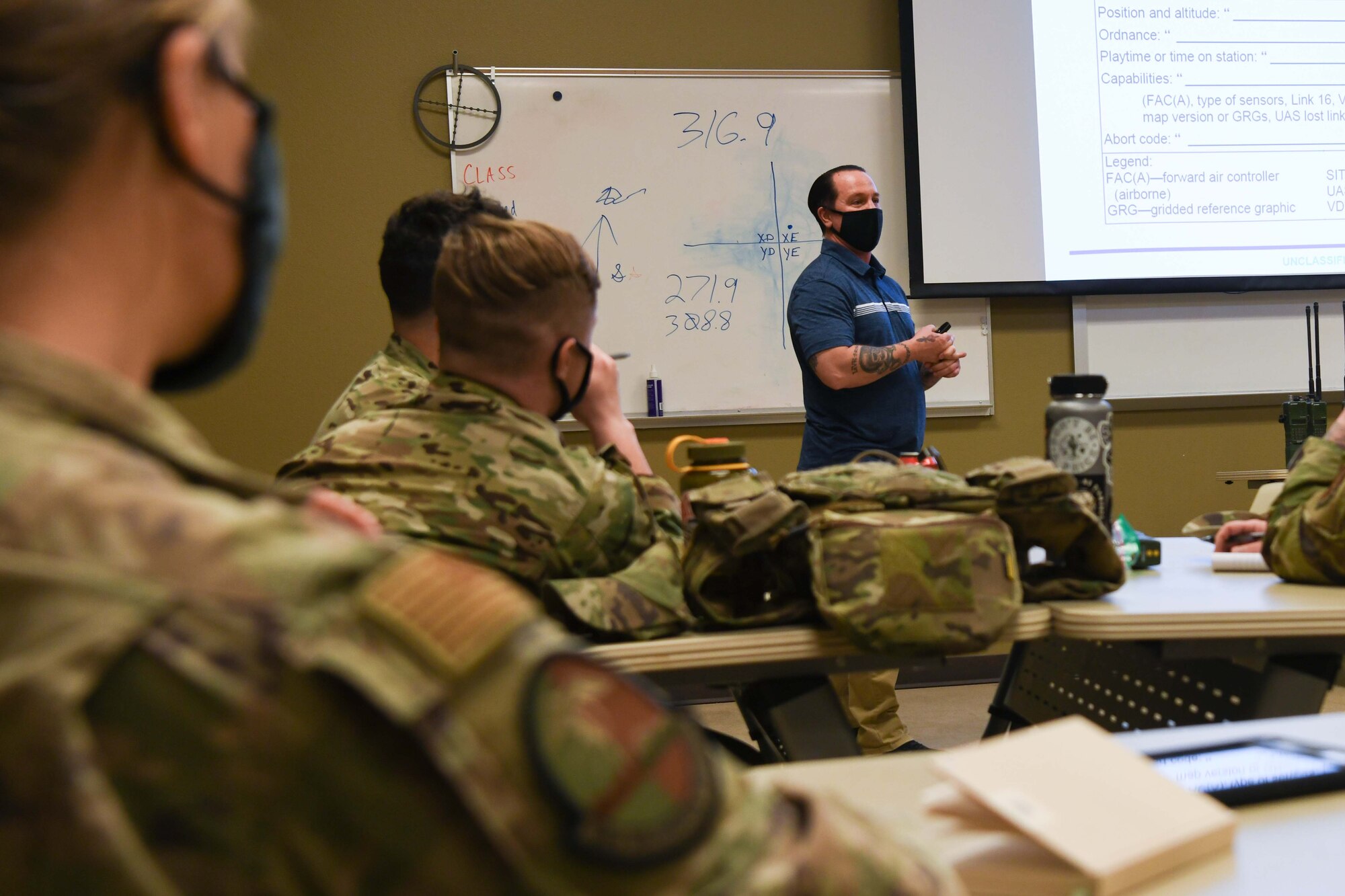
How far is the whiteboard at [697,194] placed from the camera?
3.79 m

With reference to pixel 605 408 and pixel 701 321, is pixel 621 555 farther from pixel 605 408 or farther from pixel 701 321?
pixel 701 321

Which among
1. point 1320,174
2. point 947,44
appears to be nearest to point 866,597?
point 947,44

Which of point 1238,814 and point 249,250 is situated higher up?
point 249,250

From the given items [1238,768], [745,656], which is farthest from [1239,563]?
[1238,768]

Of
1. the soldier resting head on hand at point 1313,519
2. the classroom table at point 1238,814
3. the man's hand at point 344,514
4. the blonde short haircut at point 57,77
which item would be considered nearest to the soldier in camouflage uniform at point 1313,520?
the soldier resting head on hand at point 1313,519

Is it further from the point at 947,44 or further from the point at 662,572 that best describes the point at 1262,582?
the point at 947,44

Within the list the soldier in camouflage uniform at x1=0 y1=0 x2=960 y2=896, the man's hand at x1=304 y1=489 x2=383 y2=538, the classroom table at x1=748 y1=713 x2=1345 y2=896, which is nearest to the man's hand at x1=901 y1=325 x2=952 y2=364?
the classroom table at x1=748 y1=713 x2=1345 y2=896

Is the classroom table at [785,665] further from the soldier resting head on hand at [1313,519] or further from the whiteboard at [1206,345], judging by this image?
the whiteboard at [1206,345]

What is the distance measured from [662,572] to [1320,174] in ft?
12.5

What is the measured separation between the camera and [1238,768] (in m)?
0.80

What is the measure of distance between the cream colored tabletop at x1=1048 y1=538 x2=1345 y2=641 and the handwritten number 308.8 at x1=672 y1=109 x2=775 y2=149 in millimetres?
2728

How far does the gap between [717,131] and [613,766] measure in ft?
12.3

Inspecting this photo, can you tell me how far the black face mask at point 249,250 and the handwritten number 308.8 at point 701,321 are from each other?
130 inches

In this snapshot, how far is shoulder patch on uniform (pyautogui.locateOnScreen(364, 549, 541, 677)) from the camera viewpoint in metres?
0.36
